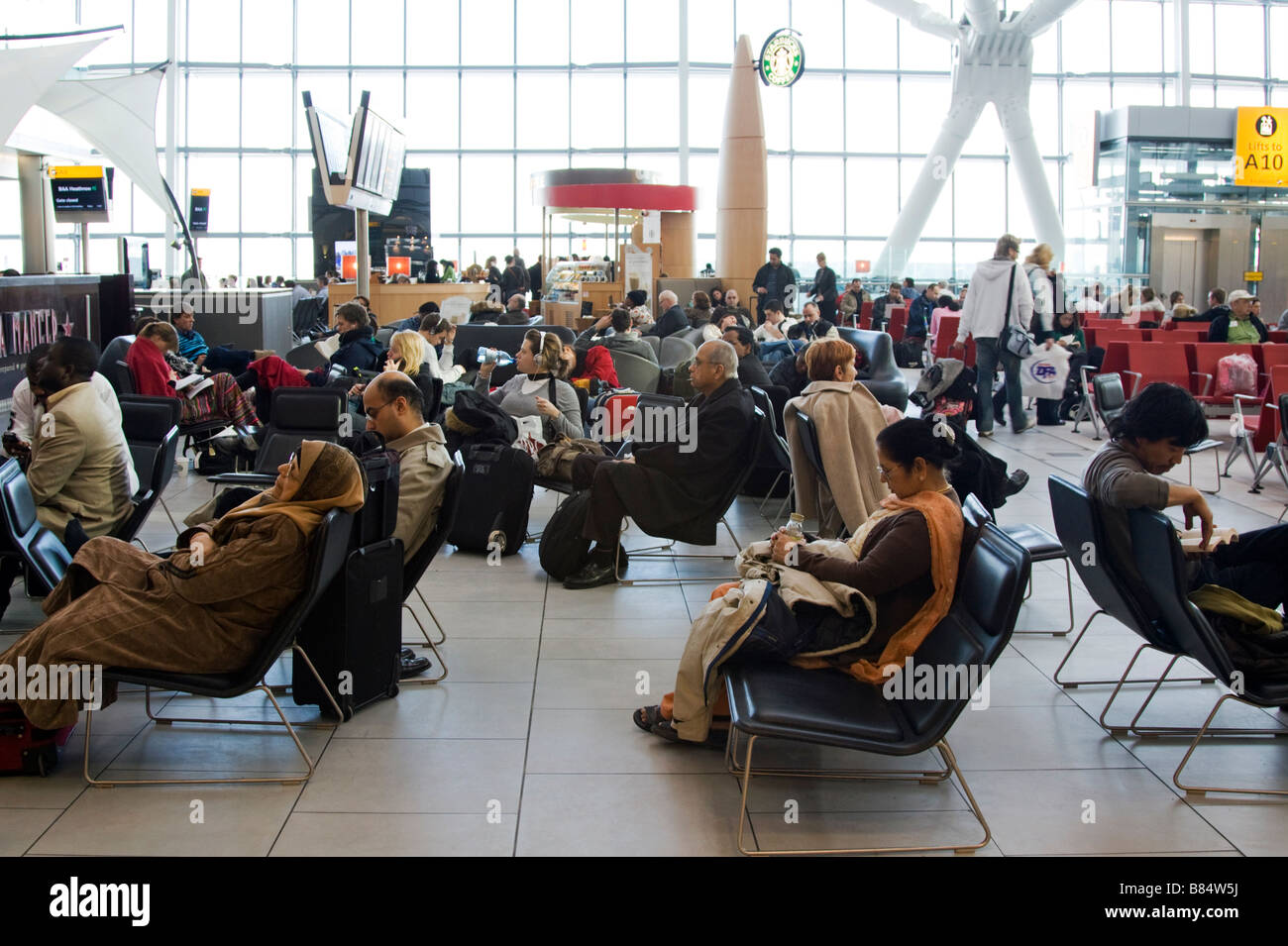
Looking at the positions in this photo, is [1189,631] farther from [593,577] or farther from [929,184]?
[929,184]

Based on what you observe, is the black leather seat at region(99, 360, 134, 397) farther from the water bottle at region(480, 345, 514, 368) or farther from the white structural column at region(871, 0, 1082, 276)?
the white structural column at region(871, 0, 1082, 276)

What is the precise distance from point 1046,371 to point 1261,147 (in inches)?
619

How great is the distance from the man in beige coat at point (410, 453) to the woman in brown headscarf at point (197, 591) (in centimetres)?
70

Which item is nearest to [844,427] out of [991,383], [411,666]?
[411,666]

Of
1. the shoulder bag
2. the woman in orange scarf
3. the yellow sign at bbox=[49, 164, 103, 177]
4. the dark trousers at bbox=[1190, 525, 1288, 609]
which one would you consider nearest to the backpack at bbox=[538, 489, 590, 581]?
the woman in orange scarf

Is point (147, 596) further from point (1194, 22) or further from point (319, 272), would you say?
point (1194, 22)

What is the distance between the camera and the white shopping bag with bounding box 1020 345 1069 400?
11281 mm

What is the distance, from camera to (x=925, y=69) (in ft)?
86.6

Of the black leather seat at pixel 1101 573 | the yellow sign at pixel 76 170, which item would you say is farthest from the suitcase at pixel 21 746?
the yellow sign at pixel 76 170

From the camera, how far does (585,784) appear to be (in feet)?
11.9

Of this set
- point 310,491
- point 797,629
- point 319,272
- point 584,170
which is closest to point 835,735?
point 797,629

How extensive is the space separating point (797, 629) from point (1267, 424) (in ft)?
21.7
